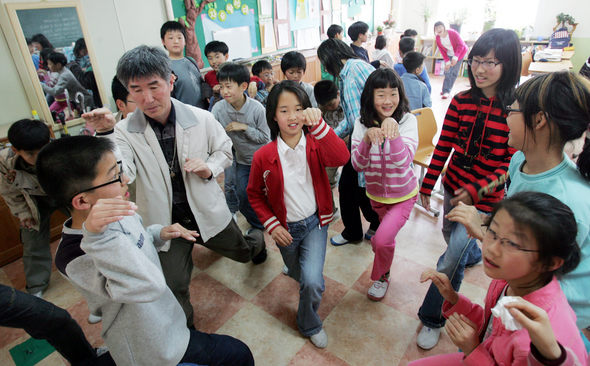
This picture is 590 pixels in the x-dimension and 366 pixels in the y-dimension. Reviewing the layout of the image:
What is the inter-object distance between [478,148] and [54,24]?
12.4 feet

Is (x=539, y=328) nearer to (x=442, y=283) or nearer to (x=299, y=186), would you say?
(x=442, y=283)

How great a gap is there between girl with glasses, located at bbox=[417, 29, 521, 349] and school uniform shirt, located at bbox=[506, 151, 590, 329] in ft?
1.39

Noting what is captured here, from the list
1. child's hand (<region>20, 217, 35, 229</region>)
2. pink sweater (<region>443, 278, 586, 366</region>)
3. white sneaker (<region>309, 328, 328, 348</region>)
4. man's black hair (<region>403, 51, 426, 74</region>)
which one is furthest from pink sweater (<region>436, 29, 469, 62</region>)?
child's hand (<region>20, 217, 35, 229</region>)

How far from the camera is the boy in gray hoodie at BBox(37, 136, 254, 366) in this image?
101 centimetres

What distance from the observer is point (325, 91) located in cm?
278

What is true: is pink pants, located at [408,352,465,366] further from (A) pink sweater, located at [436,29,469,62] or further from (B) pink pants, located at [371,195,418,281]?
(A) pink sweater, located at [436,29,469,62]

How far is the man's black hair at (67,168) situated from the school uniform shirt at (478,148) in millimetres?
1618

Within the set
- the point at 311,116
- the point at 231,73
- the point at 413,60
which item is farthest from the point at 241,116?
the point at 413,60

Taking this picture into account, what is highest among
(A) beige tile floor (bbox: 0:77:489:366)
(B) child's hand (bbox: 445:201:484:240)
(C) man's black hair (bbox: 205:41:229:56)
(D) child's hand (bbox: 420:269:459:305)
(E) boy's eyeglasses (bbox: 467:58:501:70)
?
(C) man's black hair (bbox: 205:41:229:56)

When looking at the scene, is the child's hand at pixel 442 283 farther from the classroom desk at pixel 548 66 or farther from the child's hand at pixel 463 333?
the classroom desk at pixel 548 66

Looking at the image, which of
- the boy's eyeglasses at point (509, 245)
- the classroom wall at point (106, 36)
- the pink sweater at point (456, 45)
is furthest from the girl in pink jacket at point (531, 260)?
the pink sweater at point (456, 45)

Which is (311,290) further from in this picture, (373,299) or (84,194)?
(84,194)

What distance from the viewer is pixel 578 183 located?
109 cm

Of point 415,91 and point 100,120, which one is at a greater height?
point 100,120
